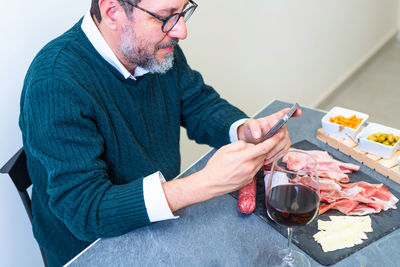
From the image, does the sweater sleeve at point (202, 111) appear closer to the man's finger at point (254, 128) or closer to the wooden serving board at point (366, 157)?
the man's finger at point (254, 128)

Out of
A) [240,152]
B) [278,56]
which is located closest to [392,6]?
[278,56]

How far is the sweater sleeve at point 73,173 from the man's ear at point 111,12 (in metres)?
0.24

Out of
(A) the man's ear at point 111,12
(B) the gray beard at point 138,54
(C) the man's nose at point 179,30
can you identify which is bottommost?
(B) the gray beard at point 138,54

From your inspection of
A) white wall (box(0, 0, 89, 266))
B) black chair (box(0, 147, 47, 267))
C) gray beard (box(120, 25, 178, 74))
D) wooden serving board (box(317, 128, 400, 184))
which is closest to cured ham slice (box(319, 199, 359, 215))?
wooden serving board (box(317, 128, 400, 184))

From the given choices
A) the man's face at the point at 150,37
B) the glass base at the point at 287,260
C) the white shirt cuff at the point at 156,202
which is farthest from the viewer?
the man's face at the point at 150,37

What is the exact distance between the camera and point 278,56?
3.00m

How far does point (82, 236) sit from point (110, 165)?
277 millimetres

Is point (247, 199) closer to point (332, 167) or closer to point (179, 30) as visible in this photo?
point (332, 167)

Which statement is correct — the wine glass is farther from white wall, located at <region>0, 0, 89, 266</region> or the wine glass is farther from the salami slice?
white wall, located at <region>0, 0, 89, 266</region>

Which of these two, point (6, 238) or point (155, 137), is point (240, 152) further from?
point (6, 238)

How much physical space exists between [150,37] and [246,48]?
1523 millimetres

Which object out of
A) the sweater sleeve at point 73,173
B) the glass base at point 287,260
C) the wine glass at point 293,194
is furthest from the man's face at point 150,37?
the glass base at point 287,260

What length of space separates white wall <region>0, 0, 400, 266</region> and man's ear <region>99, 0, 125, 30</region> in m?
0.41

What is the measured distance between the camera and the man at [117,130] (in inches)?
42.3
